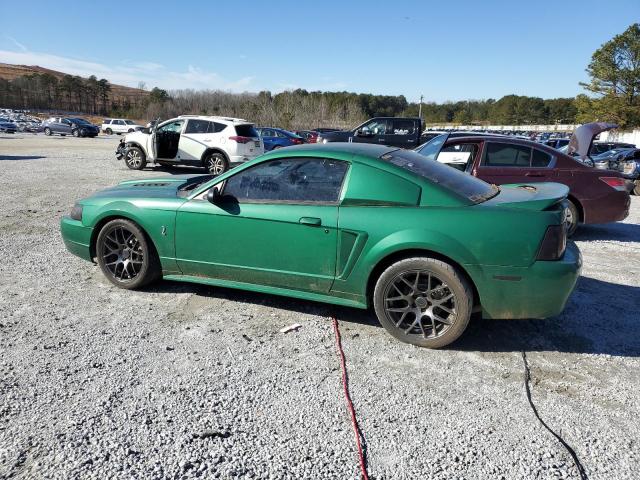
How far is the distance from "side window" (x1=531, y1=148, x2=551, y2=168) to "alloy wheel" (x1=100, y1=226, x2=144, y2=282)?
592cm

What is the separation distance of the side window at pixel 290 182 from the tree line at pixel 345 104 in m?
50.7

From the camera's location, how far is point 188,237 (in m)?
4.07

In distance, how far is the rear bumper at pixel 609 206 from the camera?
6906mm

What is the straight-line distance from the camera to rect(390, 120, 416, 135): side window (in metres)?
17.1

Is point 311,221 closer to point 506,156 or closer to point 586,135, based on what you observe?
point 506,156

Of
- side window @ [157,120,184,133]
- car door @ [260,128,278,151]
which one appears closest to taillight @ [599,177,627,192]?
side window @ [157,120,184,133]

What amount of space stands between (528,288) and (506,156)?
454 cm

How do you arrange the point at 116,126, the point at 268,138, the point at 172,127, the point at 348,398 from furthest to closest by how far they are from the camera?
the point at 116,126 → the point at 268,138 → the point at 172,127 → the point at 348,398

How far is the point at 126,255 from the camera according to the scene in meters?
4.42

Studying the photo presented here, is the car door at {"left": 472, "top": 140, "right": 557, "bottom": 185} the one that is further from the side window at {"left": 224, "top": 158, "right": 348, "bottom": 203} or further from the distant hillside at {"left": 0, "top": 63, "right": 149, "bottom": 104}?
the distant hillside at {"left": 0, "top": 63, "right": 149, "bottom": 104}

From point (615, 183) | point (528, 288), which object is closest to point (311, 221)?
point (528, 288)

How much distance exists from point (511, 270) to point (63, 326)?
3471mm

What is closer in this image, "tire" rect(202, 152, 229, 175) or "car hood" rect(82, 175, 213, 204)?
"car hood" rect(82, 175, 213, 204)

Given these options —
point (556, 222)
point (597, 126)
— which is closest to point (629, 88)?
point (597, 126)
